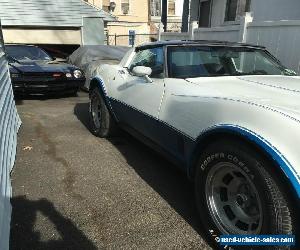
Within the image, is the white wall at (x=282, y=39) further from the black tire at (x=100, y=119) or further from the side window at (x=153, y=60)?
the black tire at (x=100, y=119)

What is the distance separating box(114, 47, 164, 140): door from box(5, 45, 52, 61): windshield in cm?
564

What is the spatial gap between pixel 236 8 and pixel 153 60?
308 inches

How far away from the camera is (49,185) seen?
3.78m

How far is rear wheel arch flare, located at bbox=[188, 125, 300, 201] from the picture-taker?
2033 millimetres

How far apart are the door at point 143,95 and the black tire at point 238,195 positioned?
1.07 metres

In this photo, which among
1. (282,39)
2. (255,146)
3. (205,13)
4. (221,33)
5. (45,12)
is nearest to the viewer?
(255,146)

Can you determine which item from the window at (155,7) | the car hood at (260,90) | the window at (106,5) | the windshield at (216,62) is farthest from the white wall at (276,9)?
the window at (155,7)

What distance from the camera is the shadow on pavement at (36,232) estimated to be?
274 centimetres

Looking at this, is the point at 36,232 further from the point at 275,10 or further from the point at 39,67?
the point at 275,10

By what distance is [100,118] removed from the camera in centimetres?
540

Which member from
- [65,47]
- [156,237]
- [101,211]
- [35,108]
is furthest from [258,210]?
[65,47]

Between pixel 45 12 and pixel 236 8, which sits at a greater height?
pixel 236 8

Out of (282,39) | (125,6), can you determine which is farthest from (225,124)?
(125,6)

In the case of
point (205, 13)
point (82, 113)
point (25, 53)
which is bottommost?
point (82, 113)
